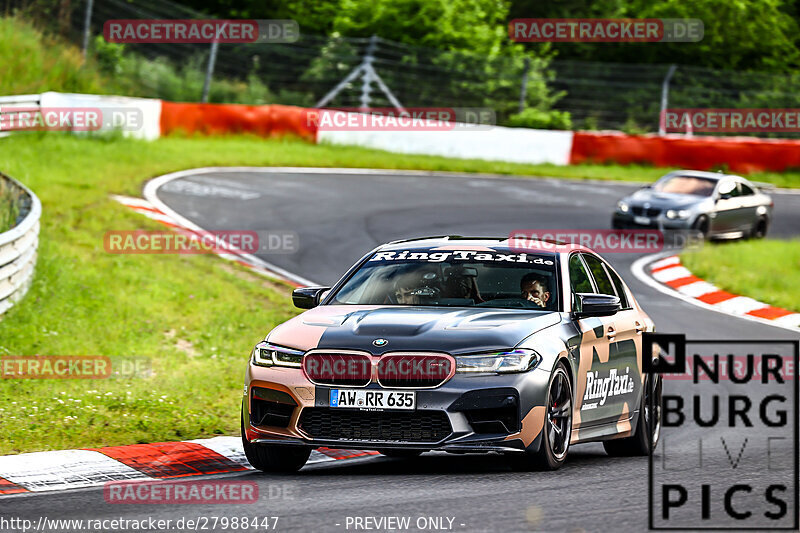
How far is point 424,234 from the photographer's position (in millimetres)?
20156

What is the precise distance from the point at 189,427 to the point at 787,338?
28.2ft

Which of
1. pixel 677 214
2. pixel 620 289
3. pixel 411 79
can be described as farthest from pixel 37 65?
pixel 620 289

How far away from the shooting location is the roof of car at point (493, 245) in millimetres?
8758

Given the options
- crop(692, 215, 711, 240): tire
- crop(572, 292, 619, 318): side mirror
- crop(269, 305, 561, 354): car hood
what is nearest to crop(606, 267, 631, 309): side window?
crop(572, 292, 619, 318): side mirror

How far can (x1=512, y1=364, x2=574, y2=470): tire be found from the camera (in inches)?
293

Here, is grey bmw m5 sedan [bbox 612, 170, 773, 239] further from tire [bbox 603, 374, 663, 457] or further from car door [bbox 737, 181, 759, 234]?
tire [bbox 603, 374, 663, 457]

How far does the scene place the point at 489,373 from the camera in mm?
7273

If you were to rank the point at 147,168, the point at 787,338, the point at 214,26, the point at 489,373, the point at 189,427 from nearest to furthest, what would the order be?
the point at 489,373 → the point at 189,427 → the point at 787,338 → the point at 147,168 → the point at 214,26

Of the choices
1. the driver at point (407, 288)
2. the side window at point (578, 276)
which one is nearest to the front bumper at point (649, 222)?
the side window at point (578, 276)

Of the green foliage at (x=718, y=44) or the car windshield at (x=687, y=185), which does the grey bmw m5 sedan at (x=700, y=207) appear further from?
the green foliage at (x=718, y=44)

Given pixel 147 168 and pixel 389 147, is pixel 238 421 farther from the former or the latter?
pixel 389 147

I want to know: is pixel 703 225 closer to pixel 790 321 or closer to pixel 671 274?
pixel 671 274

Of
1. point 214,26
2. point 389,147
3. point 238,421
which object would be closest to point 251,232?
point 238,421

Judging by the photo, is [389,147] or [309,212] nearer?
[309,212]
